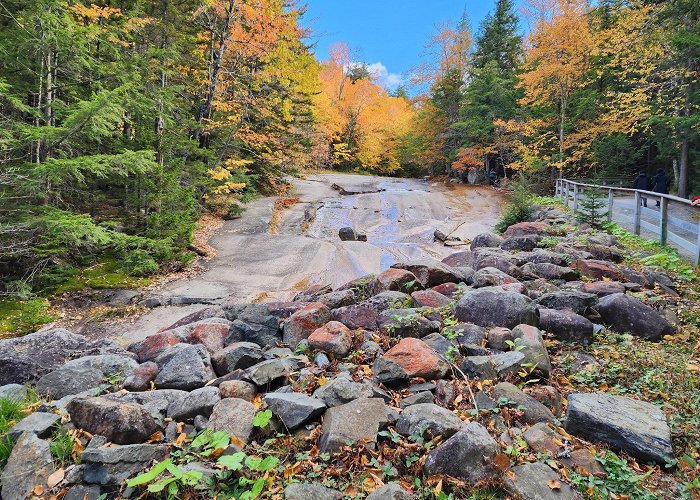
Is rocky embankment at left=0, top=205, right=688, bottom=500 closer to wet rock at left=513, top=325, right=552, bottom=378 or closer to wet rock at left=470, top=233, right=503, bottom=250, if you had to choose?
wet rock at left=513, top=325, right=552, bottom=378

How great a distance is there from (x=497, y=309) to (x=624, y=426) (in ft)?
5.81

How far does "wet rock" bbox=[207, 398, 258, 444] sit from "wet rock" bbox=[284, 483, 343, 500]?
58cm

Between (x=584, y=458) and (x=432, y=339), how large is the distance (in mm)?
1644

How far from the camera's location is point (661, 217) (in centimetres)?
779

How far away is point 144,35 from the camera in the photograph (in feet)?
40.5

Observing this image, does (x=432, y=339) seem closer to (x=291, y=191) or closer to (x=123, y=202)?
(x=123, y=202)

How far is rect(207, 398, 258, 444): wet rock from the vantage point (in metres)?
2.71

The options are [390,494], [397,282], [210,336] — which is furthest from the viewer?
[397,282]

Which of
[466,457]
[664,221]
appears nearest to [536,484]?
[466,457]

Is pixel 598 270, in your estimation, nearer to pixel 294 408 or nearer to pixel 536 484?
pixel 536 484

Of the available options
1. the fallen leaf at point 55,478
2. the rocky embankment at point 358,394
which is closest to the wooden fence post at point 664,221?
the rocky embankment at point 358,394

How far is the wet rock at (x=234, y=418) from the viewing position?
107 inches

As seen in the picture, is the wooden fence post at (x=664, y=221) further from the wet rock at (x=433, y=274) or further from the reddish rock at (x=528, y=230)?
the wet rock at (x=433, y=274)

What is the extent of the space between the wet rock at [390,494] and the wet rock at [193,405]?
4.73 feet
